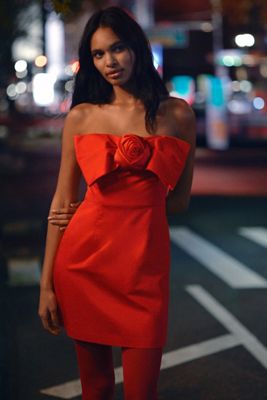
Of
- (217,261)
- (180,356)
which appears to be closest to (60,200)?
(180,356)

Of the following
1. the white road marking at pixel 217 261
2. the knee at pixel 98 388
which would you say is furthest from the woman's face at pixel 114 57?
the white road marking at pixel 217 261

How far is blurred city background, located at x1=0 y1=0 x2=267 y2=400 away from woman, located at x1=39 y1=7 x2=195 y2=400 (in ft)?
1.65

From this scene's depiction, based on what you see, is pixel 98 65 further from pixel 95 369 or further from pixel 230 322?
pixel 230 322

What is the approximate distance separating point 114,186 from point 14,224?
1079 cm

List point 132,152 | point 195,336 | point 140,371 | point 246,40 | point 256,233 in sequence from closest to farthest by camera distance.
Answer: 1. point 132,152
2. point 140,371
3. point 195,336
4. point 256,233
5. point 246,40

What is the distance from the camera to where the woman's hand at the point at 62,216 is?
3844 millimetres

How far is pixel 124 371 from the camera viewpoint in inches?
147

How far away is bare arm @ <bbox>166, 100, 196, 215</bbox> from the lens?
12.4 feet

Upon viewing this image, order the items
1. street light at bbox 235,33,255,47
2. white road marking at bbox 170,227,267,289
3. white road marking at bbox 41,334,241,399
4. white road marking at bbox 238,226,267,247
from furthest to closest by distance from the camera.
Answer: street light at bbox 235,33,255,47 → white road marking at bbox 238,226,267,247 → white road marking at bbox 170,227,267,289 → white road marking at bbox 41,334,241,399

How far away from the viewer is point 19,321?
8.38 meters

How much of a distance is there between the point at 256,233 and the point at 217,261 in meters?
A: 2.42

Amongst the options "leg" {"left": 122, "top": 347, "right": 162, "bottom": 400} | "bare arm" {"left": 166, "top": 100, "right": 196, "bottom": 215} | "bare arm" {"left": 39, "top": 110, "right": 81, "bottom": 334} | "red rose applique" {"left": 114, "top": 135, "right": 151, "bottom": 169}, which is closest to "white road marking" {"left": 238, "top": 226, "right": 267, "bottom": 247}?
"bare arm" {"left": 166, "top": 100, "right": 196, "bottom": 215}

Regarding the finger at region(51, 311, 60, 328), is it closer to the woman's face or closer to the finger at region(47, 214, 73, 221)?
the finger at region(47, 214, 73, 221)

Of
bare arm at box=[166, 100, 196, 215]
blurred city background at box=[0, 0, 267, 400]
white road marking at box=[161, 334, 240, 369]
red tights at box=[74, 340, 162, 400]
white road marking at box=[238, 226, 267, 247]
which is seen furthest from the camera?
white road marking at box=[238, 226, 267, 247]
